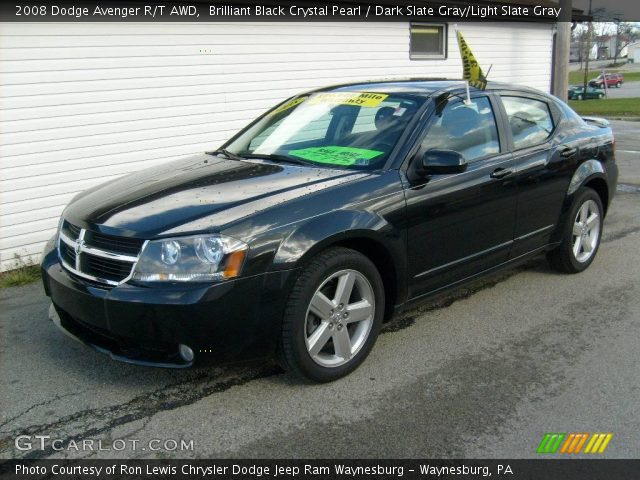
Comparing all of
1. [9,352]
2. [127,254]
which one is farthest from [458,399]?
[9,352]

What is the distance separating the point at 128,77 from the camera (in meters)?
→ 7.38

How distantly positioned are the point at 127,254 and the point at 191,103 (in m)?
4.87

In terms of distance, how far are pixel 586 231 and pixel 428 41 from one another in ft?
21.7

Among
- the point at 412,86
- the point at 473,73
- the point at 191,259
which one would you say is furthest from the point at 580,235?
the point at 191,259

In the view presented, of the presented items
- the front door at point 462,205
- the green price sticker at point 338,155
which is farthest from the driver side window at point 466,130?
the green price sticker at point 338,155

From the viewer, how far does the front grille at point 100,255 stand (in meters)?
3.46

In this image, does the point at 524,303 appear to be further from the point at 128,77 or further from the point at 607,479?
the point at 128,77

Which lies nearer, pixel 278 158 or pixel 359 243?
pixel 359 243

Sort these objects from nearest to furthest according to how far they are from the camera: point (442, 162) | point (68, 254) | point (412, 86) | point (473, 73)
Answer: point (68, 254)
point (442, 162)
point (412, 86)
point (473, 73)

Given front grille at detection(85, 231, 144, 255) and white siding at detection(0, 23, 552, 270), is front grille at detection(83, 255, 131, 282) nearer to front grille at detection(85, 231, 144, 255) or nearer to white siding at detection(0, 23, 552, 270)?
front grille at detection(85, 231, 144, 255)

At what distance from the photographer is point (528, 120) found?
17.3 feet

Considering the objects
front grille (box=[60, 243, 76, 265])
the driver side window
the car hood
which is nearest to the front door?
the driver side window

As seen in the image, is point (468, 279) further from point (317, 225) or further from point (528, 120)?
point (317, 225)

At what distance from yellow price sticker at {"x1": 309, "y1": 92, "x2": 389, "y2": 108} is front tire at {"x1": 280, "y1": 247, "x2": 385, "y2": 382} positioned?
1312 millimetres
